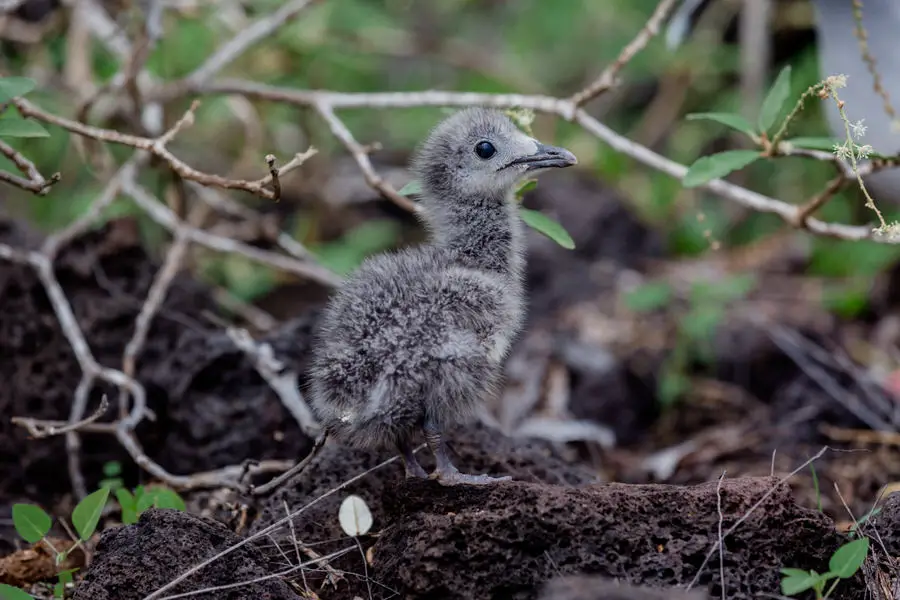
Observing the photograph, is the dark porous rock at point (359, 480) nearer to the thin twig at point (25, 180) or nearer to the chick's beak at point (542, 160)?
the chick's beak at point (542, 160)

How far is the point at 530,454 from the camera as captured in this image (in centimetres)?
396

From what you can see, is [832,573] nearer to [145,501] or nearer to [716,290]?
[145,501]

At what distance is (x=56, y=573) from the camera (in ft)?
12.1

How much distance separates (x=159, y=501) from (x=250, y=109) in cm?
474

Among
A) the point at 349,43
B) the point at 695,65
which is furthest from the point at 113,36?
the point at 695,65

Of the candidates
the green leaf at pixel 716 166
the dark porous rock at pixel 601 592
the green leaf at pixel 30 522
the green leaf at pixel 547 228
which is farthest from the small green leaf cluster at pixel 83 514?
the green leaf at pixel 716 166

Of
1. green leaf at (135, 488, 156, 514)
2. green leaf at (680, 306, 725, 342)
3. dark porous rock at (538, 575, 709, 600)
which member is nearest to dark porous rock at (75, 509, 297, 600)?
green leaf at (135, 488, 156, 514)

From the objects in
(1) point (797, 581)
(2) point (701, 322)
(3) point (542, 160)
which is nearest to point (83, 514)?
(3) point (542, 160)

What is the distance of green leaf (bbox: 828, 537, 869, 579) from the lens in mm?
2838

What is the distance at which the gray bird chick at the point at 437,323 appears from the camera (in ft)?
10.7

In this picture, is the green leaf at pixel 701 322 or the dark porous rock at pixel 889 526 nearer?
the dark porous rock at pixel 889 526

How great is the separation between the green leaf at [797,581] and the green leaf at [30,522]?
2514 millimetres

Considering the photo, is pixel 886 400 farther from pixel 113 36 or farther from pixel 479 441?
pixel 113 36

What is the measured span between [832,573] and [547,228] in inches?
65.2
